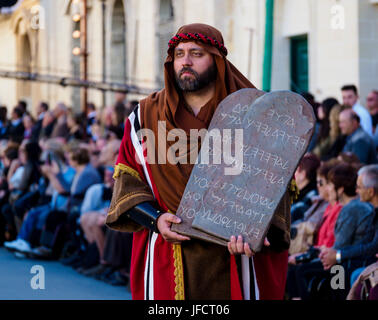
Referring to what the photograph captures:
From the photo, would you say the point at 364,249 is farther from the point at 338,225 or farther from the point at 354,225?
the point at 338,225

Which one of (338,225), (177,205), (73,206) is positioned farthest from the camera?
(73,206)

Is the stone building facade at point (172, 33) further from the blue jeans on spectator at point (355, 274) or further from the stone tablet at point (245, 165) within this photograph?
the stone tablet at point (245, 165)

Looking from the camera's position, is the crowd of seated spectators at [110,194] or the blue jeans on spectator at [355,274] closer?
the blue jeans on spectator at [355,274]

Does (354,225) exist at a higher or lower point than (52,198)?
higher

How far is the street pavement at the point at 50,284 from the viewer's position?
8.89 metres

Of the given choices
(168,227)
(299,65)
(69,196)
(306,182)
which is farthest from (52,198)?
(168,227)

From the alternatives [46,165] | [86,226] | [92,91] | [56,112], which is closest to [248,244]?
[86,226]

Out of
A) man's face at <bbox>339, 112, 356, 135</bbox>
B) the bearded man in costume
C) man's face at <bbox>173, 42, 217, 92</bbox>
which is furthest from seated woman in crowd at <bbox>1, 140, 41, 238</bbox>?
man's face at <bbox>173, 42, 217, 92</bbox>

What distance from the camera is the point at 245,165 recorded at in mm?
4625

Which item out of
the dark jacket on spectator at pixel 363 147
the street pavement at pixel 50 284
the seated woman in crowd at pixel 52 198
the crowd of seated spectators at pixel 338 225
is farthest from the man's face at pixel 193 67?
the seated woman in crowd at pixel 52 198

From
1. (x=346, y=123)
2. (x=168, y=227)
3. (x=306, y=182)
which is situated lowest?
(x=306, y=182)

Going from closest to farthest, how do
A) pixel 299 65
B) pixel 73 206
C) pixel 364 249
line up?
pixel 364 249 → pixel 73 206 → pixel 299 65

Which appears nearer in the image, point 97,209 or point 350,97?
point 350,97

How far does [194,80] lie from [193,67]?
0.06 meters
